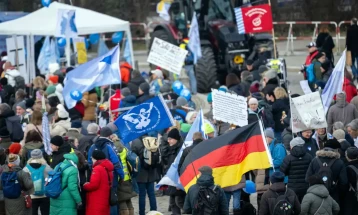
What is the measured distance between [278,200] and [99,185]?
2.47 metres

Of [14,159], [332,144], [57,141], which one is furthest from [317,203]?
[14,159]

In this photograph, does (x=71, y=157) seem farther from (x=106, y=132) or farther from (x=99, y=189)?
(x=106, y=132)

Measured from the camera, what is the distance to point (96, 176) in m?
13.8

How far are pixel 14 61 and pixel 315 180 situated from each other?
50.8 ft

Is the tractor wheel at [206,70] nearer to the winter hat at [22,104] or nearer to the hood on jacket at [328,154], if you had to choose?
the winter hat at [22,104]

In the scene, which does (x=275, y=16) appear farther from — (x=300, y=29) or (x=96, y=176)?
(x=96, y=176)

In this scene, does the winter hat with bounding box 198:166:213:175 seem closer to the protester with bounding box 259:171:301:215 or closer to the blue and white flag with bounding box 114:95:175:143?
the protester with bounding box 259:171:301:215

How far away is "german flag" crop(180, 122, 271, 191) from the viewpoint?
535 inches

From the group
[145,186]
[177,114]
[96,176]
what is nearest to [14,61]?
[177,114]

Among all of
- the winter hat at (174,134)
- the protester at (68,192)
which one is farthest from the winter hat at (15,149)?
the winter hat at (174,134)

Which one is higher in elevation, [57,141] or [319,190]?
[57,141]

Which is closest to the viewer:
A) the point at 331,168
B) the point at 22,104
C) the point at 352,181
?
the point at 331,168

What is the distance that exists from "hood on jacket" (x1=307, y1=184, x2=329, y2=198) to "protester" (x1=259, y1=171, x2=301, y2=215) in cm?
26

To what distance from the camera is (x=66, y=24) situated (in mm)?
25984
